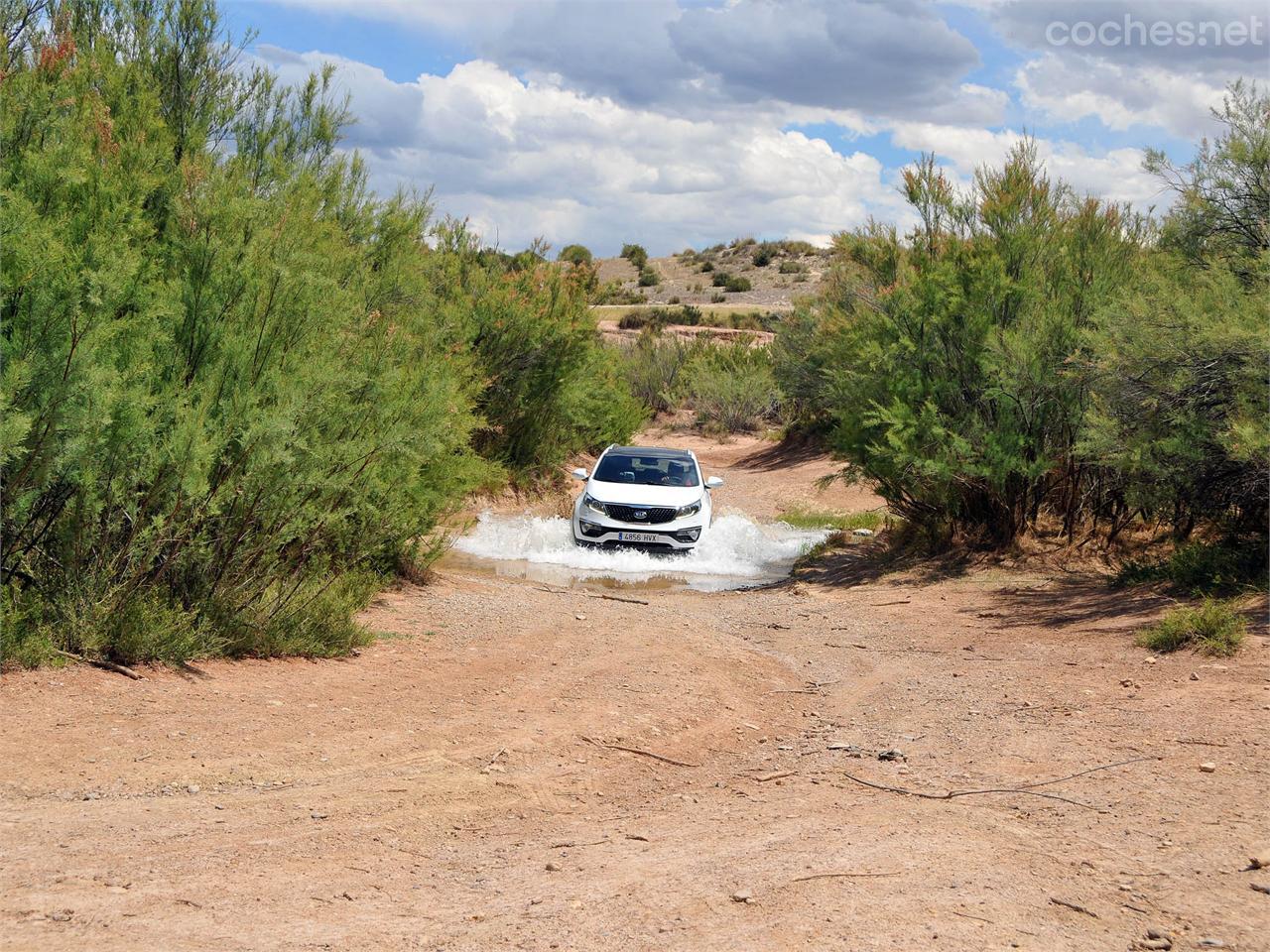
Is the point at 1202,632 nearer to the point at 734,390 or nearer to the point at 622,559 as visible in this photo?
the point at 622,559

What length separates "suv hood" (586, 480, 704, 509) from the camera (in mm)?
18016

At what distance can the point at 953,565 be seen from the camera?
16312 millimetres

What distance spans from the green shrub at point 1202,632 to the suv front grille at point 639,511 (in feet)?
27.9

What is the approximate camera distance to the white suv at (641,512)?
17875mm

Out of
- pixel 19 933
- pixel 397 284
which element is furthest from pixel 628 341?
pixel 19 933

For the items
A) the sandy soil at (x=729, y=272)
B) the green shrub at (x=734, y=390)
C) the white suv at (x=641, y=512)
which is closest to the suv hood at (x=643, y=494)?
the white suv at (x=641, y=512)

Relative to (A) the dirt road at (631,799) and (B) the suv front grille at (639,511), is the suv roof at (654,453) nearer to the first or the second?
(B) the suv front grille at (639,511)

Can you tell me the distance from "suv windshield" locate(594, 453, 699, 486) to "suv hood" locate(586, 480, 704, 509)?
19 centimetres

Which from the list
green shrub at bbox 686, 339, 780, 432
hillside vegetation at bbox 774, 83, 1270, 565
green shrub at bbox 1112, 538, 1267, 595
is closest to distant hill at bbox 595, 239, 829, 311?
green shrub at bbox 686, 339, 780, 432

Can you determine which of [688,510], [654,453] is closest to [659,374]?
[654,453]

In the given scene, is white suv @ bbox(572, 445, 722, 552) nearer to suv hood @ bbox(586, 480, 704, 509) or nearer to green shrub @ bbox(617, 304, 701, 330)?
suv hood @ bbox(586, 480, 704, 509)

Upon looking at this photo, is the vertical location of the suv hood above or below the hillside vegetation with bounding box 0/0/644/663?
below

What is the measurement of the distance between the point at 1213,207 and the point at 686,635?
844 cm

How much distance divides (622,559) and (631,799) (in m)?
11.1
